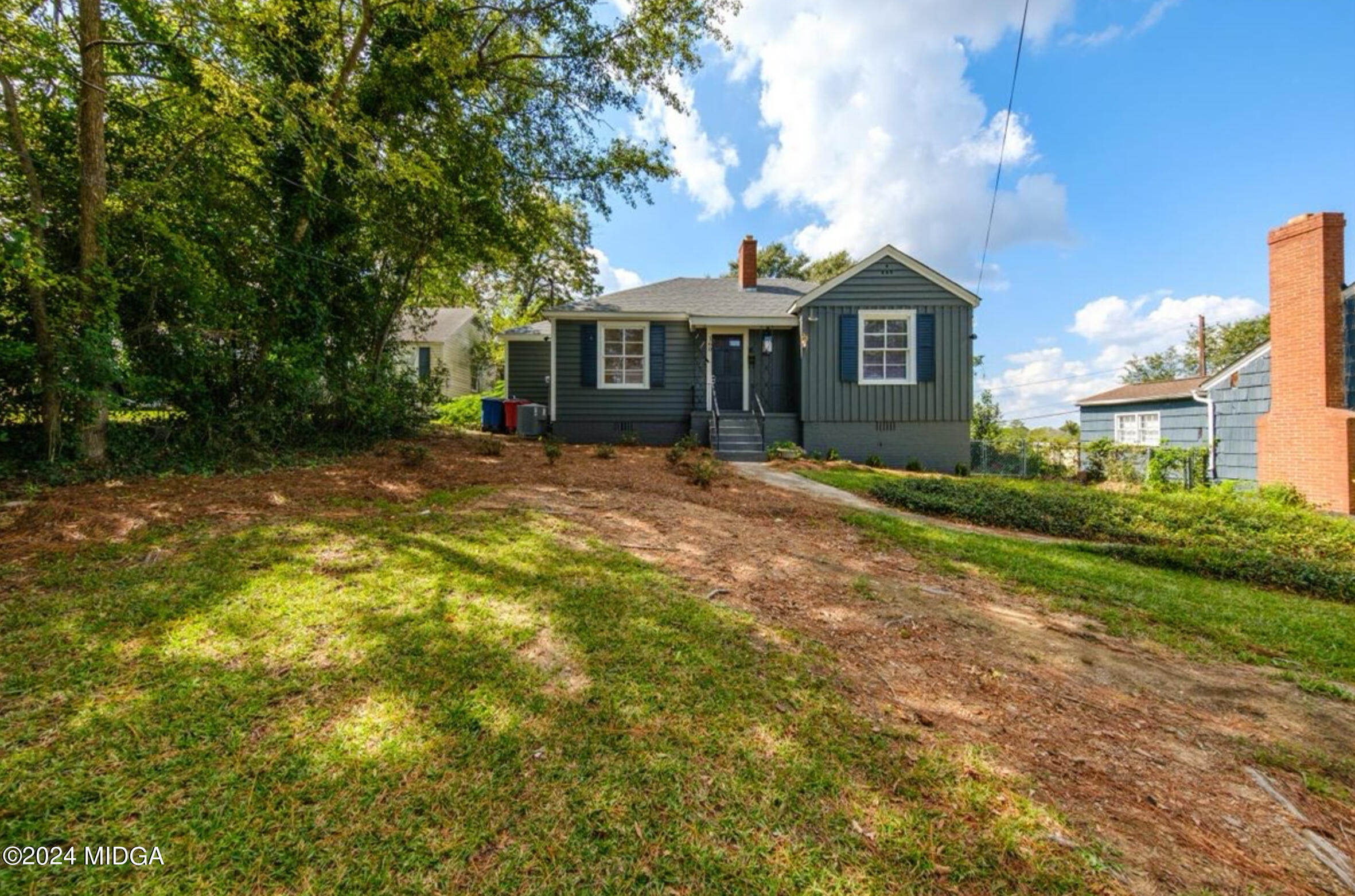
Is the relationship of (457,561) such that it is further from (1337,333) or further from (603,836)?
(1337,333)

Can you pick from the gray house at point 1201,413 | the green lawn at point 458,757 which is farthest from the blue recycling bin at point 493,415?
the gray house at point 1201,413

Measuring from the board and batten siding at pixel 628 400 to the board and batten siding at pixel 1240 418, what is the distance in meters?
12.2

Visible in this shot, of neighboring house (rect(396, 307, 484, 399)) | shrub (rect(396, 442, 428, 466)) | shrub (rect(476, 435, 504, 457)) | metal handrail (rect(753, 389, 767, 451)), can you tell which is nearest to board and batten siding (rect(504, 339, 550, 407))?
neighboring house (rect(396, 307, 484, 399))

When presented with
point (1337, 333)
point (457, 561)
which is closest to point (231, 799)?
point (457, 561)

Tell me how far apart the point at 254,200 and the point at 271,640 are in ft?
27.8

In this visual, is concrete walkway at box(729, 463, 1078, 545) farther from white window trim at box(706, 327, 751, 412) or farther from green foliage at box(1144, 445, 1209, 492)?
green foliage at box(1144, 445, 1209, 492)

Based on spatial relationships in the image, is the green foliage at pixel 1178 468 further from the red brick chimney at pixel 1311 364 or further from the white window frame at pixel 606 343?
the white window frame at pixel 606 343

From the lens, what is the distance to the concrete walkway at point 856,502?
6562 millimetres

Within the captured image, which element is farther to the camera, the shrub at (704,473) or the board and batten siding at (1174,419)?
the board and batten siding at (1174,419)

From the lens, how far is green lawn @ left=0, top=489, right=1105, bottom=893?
1453 millimetres

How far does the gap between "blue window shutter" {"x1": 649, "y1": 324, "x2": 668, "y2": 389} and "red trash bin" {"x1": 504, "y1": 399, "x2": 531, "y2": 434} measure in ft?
12.3

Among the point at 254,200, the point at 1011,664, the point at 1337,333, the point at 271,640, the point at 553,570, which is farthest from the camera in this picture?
the point at 1337,333

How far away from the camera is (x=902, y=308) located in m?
11.9

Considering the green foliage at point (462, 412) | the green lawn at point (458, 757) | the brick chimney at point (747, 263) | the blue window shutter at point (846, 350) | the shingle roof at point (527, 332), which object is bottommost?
the green lawn at point (458, 757)
